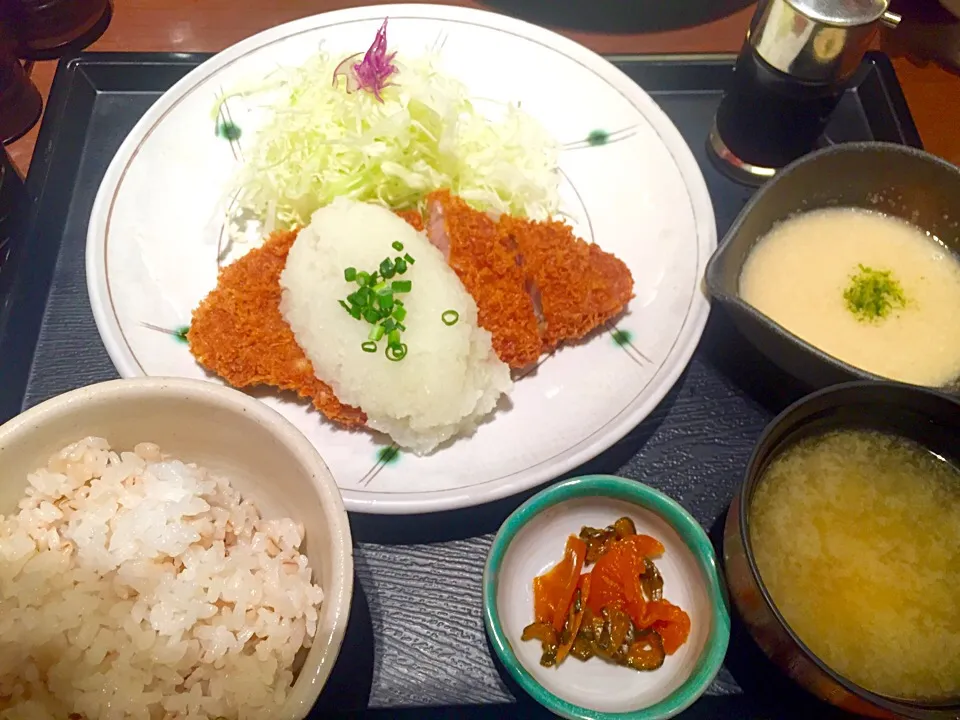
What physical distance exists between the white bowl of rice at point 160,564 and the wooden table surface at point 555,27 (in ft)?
6.79

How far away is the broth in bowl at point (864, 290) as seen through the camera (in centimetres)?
216

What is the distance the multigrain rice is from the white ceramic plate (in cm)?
44

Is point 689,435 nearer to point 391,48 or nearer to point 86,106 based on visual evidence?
point 391,48

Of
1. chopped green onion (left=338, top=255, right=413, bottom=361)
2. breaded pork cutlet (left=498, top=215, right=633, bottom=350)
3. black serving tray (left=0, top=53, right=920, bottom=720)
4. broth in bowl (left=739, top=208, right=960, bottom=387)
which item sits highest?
broth in bowl (left=739, top=208, right=960, bottom=387)

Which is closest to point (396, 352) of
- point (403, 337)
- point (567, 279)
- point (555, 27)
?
point (403, 337)

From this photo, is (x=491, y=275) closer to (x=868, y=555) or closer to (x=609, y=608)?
(x=609, y=608)

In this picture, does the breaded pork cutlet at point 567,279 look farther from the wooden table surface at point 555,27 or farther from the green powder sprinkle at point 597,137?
the wooden table surface at point 555,27

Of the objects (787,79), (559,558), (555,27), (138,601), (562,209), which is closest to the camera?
(138,601)

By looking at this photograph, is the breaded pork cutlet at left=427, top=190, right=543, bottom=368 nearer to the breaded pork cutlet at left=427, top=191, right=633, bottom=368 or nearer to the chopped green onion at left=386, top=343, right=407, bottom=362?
the breaded pork cutlet at left=427, top=191, right=633, bottom=368

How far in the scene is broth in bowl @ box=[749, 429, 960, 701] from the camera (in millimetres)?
1604

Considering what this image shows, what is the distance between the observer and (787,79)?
7.69 ft

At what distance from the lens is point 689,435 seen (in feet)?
7.00

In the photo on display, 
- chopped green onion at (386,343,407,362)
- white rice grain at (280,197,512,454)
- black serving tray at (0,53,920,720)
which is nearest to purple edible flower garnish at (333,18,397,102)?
white rice grain at (280,197,512,454)

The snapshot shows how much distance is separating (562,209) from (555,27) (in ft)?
3.35
